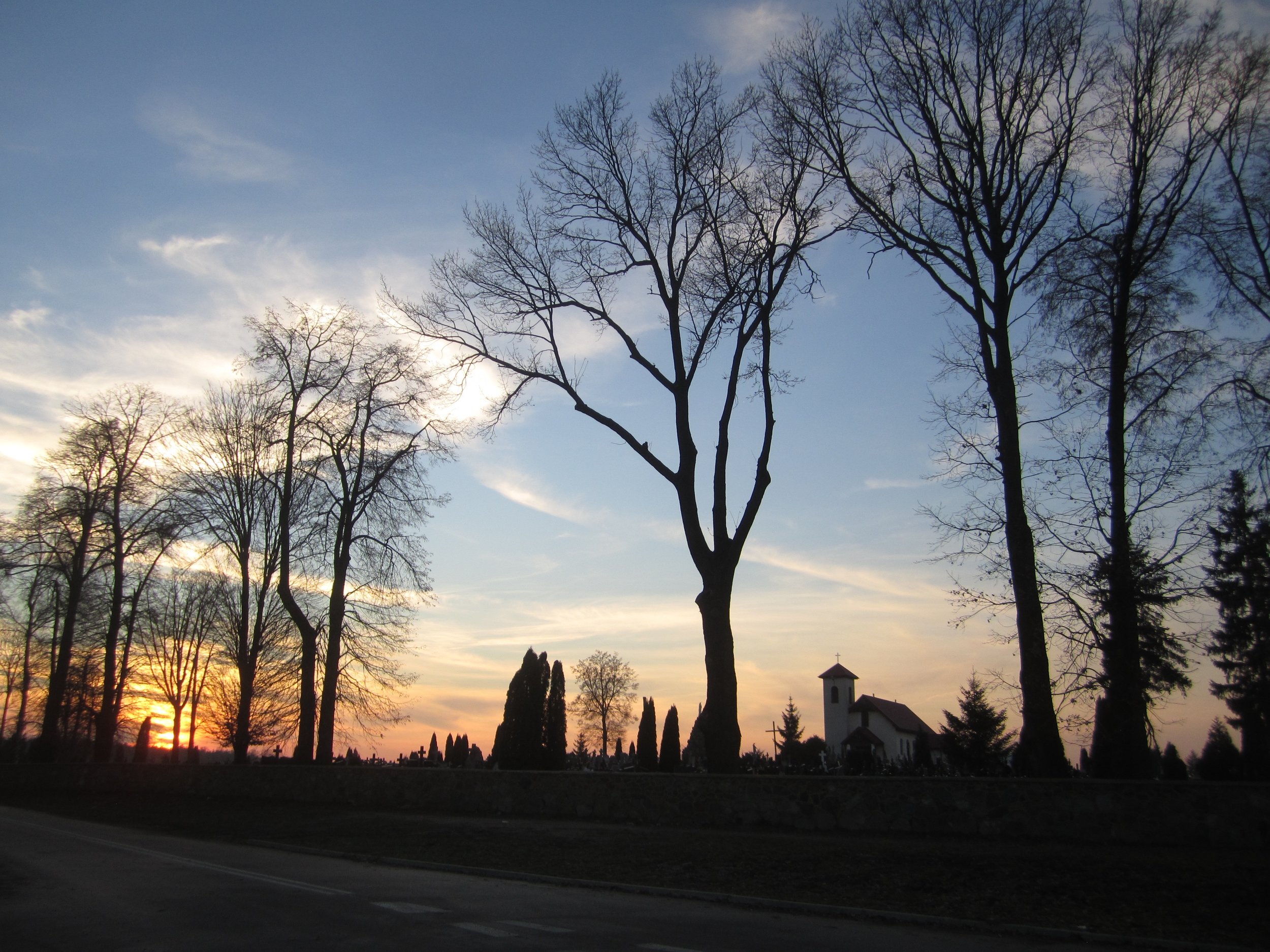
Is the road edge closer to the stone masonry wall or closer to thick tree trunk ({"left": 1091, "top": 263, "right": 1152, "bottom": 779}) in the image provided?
the stone masonry wall

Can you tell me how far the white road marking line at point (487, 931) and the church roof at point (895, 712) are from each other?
85.0 m

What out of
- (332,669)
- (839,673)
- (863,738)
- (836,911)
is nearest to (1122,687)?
(836,911)

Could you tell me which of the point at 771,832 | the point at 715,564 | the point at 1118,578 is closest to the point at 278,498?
the point at 715,564

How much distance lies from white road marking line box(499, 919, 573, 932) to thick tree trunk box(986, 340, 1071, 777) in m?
10.1

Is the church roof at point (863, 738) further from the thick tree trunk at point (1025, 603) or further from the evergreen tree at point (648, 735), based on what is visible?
the thick tree trunk at point (1025, 603)

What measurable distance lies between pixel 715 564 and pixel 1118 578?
751 cm

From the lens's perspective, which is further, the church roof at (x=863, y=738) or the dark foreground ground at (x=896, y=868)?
the church roof at (x=863, y=738)

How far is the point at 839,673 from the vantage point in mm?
93875

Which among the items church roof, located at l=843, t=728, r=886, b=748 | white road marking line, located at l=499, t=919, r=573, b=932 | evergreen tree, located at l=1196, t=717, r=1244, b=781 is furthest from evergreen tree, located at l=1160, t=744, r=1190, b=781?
church roof, located at l=843, t=728, r=886, b=748

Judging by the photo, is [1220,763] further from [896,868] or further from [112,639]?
[112,639]

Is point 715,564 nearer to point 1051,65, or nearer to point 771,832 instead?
point 771,832

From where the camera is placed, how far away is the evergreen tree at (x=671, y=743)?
38312 mm

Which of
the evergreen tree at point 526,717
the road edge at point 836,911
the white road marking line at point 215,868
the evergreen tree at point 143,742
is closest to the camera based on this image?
the road edge at point 836,911

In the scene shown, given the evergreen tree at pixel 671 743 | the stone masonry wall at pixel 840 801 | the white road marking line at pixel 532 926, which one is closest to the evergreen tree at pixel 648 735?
the evergreen tree at pixel 671 743
